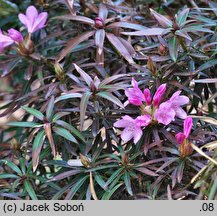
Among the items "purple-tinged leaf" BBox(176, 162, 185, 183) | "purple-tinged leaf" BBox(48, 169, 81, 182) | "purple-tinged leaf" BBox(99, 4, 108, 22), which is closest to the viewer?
"purple-tinged leaf" BBox(176, 162, 185, 183)

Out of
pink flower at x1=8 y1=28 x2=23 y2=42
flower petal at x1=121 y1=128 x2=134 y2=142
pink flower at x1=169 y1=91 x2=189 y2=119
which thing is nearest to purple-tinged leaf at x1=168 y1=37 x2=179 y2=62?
pink flower at x1=169 y1=91 x2=189 y2=119

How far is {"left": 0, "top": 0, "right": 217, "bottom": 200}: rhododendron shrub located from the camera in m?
1.16

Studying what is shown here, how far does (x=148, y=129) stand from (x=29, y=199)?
1.12 feet

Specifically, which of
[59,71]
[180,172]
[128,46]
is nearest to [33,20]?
[59,71]

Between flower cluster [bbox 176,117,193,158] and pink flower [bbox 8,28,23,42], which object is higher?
pink flower [bbox 8,28,23,42]

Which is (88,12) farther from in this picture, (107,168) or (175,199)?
(175,199)

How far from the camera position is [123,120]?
1.19 m

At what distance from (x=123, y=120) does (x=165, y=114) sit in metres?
0.10

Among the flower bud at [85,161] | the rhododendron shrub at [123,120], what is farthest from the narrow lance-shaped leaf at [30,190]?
the flower bud at [85,161]

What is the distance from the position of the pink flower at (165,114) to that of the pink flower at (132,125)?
2 cm

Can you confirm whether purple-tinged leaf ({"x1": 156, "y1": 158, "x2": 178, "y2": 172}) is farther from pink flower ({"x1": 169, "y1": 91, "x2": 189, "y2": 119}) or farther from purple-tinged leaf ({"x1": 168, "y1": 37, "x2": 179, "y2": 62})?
purple-tinged leaf ({"x1": 168, "y1": 37, "x2": 179, "y2": 62})

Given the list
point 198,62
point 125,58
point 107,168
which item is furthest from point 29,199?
point 198,62

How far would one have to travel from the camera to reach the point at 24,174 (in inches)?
50.4
